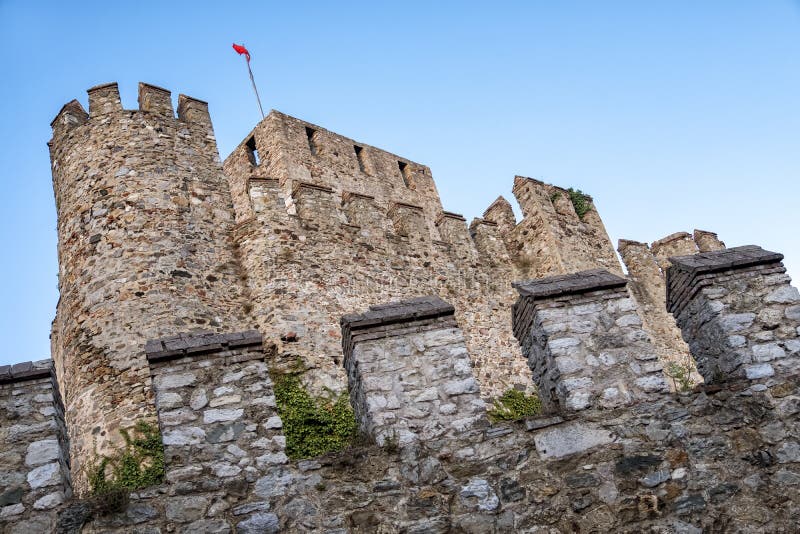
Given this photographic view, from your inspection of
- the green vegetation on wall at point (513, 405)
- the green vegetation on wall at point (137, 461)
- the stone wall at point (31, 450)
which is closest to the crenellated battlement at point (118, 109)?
the green vegetation on wall at point (137, 461)

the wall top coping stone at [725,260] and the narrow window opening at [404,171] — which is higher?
the narrow window opening at [404,171]

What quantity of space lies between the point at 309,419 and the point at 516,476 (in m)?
5.67

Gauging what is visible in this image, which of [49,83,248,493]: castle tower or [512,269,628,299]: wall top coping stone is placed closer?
[512,269,628,299]: wall top coping stone

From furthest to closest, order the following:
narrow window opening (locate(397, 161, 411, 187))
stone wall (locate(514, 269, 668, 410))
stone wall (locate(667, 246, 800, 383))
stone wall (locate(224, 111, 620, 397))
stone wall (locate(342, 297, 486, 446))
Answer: narrow window opening (locate(397, 161, 411, 187)) < stone wall (locate(224, 111, 620, 397)) < stone wall (locate(667, 246, 800, 383)) < stone wall (locate(514, 269, 668, 410)) < stone wall (locate(342, 297, 486, 446))

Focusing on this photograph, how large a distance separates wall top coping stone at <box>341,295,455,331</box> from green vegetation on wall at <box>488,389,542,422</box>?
7.06 m

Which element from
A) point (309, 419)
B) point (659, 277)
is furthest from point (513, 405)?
point (659, 277)

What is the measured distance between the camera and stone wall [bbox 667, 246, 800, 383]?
6.03 metres

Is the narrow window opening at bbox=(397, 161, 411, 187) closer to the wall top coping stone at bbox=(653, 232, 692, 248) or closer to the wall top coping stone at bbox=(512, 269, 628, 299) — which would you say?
the wall top coping stone at bbox=(653, 232, 692, 248)

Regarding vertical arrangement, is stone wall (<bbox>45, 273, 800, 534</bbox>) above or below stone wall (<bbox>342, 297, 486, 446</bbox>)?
below

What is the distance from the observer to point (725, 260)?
639 centimetres

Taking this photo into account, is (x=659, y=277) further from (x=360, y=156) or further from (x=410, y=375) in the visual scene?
(x=410, y=375)

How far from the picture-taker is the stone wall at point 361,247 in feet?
39.5

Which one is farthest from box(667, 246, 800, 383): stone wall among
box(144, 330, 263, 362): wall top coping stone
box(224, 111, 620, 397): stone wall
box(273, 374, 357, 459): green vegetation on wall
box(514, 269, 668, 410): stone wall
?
box(224, 111, 620, 397): stone wall

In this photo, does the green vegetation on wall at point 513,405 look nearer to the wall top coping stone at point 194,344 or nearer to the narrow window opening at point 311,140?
the wall top coping stone at point 194,344
